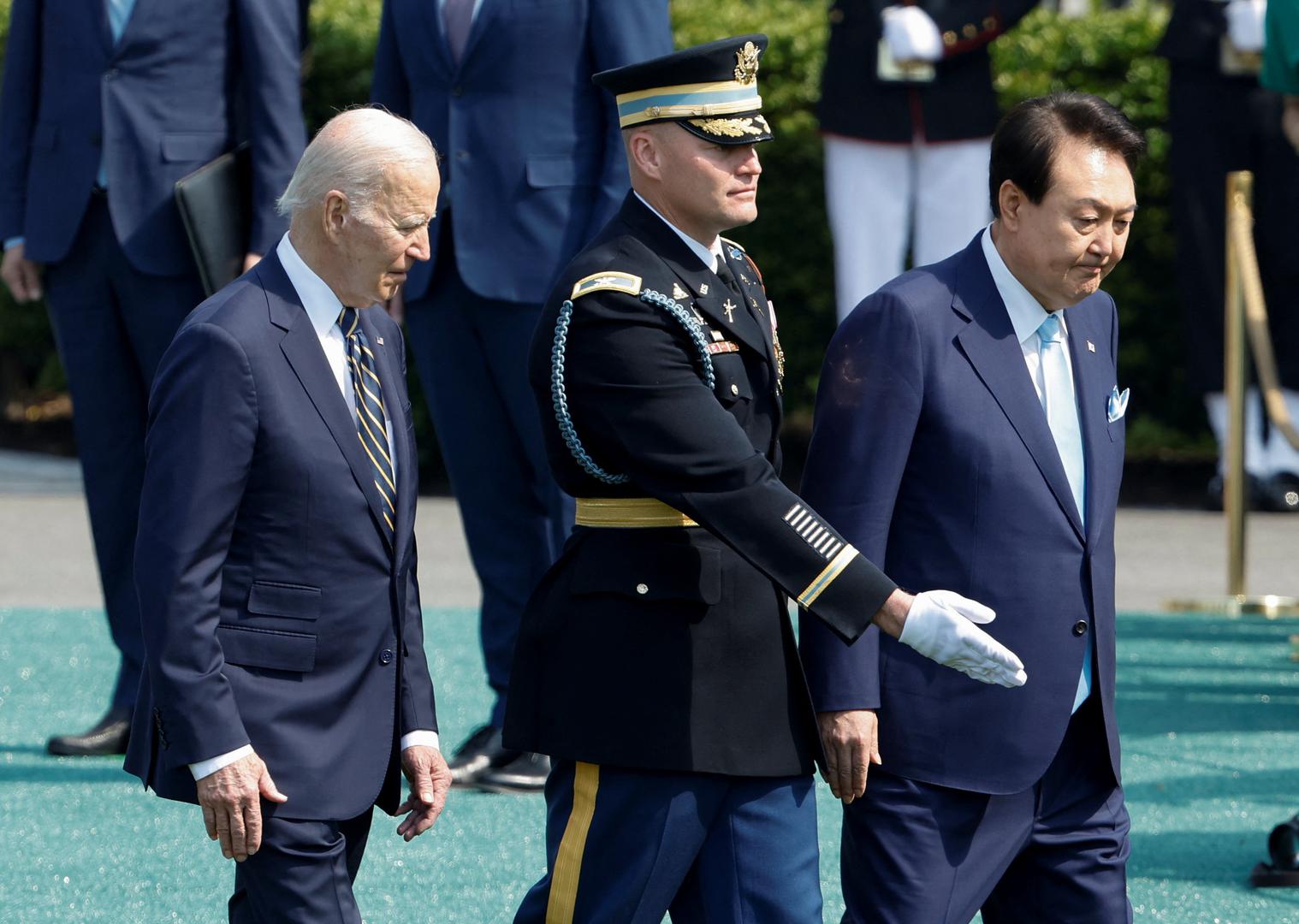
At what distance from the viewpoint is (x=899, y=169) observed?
820 centimetres

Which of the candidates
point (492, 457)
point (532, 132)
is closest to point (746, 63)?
point (532, 132)

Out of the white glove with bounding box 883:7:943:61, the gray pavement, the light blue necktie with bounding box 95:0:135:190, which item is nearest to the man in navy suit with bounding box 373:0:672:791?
the light blue necktie with bounding box 95:0:135:190

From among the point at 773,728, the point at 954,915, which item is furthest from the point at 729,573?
the point at 954,915

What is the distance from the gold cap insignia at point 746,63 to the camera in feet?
→ 10.2

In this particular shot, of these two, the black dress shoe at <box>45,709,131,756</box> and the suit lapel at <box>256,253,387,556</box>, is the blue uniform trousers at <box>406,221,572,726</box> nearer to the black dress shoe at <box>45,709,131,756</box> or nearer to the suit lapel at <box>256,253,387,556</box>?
the black dress shoe at <box>45,709,131,756</box>

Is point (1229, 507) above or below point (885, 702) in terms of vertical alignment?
below

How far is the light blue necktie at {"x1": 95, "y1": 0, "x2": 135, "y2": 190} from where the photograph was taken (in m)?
5.39

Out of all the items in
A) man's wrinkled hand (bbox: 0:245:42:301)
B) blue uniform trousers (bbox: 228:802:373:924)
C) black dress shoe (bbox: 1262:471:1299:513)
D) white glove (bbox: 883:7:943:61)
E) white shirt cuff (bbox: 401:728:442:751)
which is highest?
white glove (bbox: 883:7:943:61)

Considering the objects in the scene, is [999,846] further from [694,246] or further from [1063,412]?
[694,246]

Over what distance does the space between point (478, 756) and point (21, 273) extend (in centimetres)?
176

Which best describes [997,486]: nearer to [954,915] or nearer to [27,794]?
[954,915]

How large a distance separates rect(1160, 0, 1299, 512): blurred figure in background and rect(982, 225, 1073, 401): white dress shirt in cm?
557

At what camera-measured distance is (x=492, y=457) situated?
5.20 m

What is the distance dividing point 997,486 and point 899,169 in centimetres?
515
